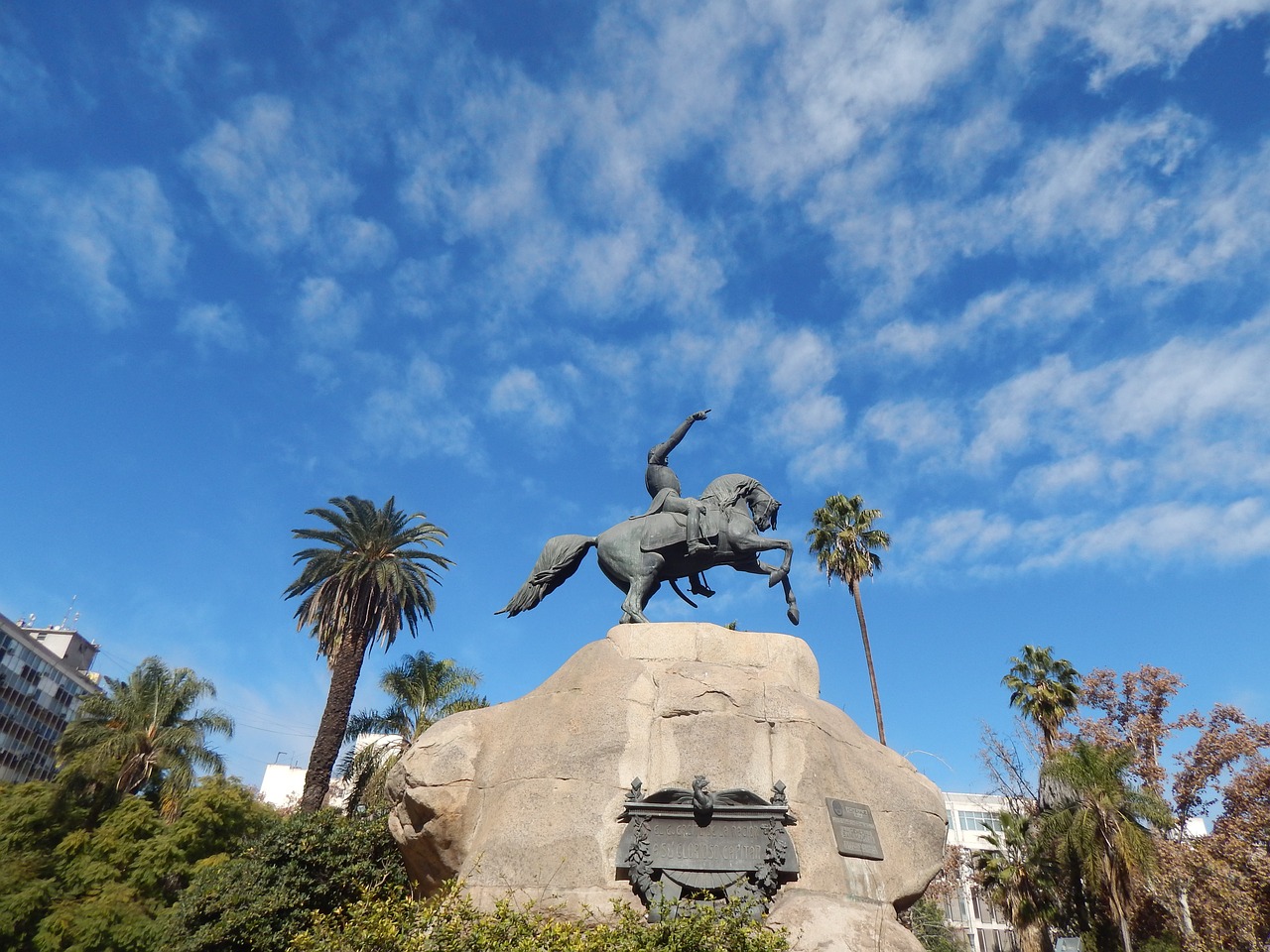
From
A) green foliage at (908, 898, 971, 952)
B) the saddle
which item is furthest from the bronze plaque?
green foliage at (908, 898, 971, 952)

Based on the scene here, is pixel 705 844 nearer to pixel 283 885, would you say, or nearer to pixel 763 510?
pixel 763 510

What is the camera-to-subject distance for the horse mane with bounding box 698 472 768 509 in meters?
13.5

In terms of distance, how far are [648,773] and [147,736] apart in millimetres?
28306

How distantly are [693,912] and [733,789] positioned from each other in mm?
1855

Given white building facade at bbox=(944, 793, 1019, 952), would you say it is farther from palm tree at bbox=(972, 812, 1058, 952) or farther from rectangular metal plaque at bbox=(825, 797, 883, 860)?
rectangular metal plaque at bbox=(825, 797, 883, 860)

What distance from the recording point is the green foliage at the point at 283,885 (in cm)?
1452

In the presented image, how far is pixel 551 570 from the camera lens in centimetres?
1381

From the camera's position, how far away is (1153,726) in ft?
112

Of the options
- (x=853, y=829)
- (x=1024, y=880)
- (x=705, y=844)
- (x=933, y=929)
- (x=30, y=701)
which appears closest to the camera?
(x=705, y=844)

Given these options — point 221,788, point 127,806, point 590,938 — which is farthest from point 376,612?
point 590,938

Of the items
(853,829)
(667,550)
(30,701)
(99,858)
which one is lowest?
(853,829)

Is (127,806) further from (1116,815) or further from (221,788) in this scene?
(1116,815)

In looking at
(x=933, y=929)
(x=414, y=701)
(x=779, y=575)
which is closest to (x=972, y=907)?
(x=933, y=929)

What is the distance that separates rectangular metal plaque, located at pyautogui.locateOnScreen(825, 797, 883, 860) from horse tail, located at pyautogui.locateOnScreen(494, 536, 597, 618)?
5.56 metres
